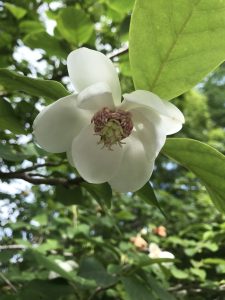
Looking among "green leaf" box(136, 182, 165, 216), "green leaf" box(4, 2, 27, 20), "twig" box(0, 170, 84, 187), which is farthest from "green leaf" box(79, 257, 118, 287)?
"green leaf" box(4, 2, 27, 20)

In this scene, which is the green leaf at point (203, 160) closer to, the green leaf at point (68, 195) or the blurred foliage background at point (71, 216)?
the blurred foliage background at point (71, 216)

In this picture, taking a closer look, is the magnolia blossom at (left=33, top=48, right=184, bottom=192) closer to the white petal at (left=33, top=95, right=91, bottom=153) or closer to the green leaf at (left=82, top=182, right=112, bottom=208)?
the white petal at (left=33, top=95, right=91, bottom=153)

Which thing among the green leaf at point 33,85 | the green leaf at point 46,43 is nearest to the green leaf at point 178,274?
the green leaf at point 46,43

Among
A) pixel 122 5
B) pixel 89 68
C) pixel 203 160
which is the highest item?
pixel 122 5

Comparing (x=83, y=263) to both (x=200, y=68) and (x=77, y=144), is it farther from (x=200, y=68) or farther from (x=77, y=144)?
(x=200, y=68)

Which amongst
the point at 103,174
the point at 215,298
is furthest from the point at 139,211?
the point at 103,174

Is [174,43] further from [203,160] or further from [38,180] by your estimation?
[38,180]

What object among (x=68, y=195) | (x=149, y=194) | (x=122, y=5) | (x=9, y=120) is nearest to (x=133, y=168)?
(x=149, y=194)
